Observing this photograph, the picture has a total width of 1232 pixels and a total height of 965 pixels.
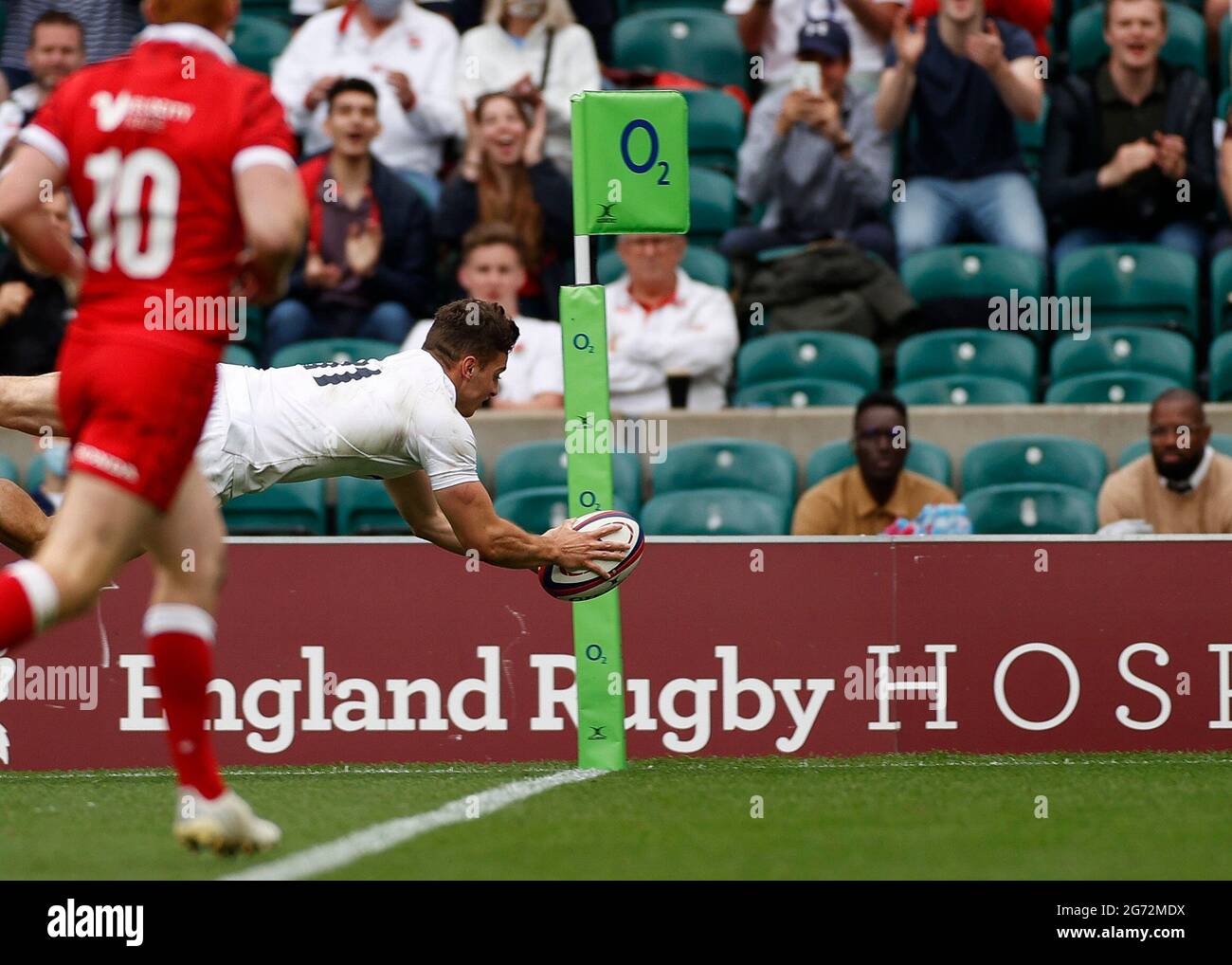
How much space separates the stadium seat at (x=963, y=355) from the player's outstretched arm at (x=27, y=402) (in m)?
5.08

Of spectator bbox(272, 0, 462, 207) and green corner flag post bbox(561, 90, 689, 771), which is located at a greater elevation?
spectator bbox(272, 0, 462, 207)

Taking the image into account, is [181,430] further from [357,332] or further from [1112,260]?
[1112,260]

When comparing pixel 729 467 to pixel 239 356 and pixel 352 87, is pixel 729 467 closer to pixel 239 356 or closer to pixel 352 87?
pixel 239 356

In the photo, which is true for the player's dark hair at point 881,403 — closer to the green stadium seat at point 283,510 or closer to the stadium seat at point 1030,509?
the stadium seat at point 1030,509

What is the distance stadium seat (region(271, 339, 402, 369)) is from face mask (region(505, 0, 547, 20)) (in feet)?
7.32

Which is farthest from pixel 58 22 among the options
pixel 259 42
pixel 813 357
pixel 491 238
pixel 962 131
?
pixel 962 131

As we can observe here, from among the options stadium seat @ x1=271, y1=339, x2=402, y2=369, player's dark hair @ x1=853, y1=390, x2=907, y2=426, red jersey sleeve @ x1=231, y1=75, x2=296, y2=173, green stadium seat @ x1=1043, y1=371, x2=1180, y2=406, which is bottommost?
player's dark hair @ x1=853, y1=390, x2=907, y2=426

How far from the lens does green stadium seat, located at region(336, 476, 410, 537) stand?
955 centimetres

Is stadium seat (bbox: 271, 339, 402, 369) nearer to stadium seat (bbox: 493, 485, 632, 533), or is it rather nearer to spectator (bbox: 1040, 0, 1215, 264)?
stadium seat (bbox: 493, 485, 632, 533)

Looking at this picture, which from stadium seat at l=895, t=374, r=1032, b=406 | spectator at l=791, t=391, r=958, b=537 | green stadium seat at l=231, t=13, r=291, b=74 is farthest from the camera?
green stadium seat at l=231, t=13, r=291, b=74

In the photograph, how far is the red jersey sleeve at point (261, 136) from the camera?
434cm

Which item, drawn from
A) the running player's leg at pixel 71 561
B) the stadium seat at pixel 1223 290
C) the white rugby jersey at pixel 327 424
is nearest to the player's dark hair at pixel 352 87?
the white rugby jersey at pixel 327 424

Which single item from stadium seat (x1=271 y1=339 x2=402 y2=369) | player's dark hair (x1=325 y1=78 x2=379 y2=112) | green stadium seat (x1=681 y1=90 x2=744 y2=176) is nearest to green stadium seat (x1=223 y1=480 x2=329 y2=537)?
stadium seat (x1=271 y1=339 x2=402 y2=369)
